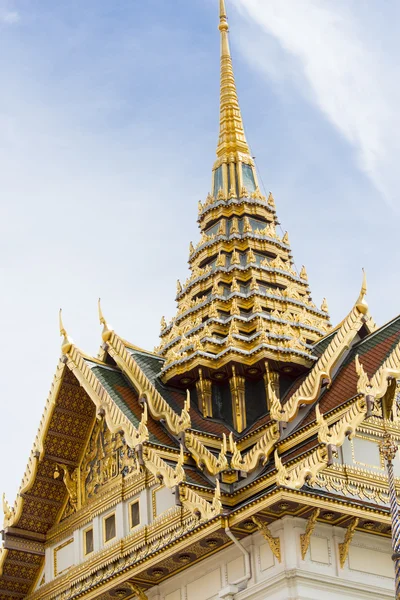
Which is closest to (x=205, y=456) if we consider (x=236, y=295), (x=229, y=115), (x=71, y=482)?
(x=71, y=482)

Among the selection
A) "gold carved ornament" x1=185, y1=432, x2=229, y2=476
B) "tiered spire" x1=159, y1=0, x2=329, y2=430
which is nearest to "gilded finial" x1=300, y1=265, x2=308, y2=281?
"tiered spire" x1=159, y1=0, x2=329, y2=430

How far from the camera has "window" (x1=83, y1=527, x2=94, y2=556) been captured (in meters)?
24.3

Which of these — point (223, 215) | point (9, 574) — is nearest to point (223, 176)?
point (223, 215)

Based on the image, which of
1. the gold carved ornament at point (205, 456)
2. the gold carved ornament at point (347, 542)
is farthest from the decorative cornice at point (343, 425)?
the gold carved ornament at point (205, 456)

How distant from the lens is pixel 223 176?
30.4 m

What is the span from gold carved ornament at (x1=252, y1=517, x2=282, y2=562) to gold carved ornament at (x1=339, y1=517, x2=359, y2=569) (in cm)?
108

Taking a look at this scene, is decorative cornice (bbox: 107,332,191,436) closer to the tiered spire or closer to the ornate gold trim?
the tiered spire

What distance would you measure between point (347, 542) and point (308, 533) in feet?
2.68

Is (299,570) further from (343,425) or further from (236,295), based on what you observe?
(236,295)

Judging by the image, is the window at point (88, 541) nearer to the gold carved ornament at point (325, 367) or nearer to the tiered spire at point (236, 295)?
the tiered spire at point (236, 295)

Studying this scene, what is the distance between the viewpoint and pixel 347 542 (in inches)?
815

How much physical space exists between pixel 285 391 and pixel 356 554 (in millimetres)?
4700

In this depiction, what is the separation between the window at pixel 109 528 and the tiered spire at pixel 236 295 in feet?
9.52

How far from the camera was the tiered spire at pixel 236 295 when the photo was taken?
2500cm
